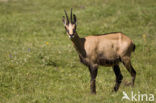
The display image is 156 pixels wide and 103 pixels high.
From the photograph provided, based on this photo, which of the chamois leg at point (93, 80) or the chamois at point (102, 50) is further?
the chamois at point (102, 50)

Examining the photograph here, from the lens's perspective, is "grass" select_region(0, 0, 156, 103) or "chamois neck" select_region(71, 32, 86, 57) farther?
"chamois neck" select_region(71, 32, 86, 57)

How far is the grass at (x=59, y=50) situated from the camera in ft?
29.0

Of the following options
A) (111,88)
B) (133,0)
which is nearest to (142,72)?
(111,88)

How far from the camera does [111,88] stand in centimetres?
953

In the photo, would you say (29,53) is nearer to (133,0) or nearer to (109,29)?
(109,29)

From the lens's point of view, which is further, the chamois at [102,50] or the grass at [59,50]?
the chamois at [102,50]

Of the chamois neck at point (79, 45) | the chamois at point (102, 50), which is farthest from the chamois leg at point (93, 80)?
the chamois neck at point (79, 45)

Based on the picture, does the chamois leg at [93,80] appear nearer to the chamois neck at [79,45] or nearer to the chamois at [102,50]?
the chamois at [102,50]

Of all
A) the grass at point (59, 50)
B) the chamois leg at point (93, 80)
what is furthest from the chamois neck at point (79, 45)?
the grass at point (59, 50)

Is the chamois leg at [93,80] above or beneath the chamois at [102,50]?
beneath

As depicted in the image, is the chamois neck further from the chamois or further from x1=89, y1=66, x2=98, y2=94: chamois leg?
x1=89, y1=66, x2=98, y2=94: chamois leg

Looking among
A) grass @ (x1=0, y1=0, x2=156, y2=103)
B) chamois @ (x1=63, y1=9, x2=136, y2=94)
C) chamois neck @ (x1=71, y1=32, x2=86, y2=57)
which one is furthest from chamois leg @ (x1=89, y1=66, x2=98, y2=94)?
chamois neck @ (x1=71, y1=32, x2=86, y2=57)

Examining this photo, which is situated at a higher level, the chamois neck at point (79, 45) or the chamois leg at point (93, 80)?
the chamois neck at point (79, 45)

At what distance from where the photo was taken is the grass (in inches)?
348
